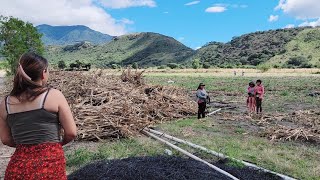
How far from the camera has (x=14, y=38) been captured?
32562 millimetres

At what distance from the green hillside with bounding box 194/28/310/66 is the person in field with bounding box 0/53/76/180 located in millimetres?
88344

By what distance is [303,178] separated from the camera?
6.88 m

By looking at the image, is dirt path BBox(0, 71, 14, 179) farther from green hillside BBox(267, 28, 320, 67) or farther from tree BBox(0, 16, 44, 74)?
green hillside BBox(267, 28, 320, 67)

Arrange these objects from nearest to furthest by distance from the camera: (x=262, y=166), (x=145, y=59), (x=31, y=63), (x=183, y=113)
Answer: (x=31, y=63)
(x=262, y=166)
(x=183, y=113)
(x=145, y=59)

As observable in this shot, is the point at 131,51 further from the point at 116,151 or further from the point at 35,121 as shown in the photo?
the point at 35,121

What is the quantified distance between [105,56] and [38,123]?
126265 millimetres

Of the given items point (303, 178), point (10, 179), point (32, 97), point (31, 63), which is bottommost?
point (303, 178)

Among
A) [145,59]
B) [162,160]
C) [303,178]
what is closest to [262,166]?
[303,178]

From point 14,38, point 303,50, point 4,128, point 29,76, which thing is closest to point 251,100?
point 4,128

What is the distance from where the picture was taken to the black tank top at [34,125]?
3111mm

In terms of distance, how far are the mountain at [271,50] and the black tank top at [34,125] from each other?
7843 centimetres

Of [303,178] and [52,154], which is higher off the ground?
[52,154]

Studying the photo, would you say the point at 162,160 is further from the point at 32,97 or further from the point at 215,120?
the point at 215,120

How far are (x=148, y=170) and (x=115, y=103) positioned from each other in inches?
245
